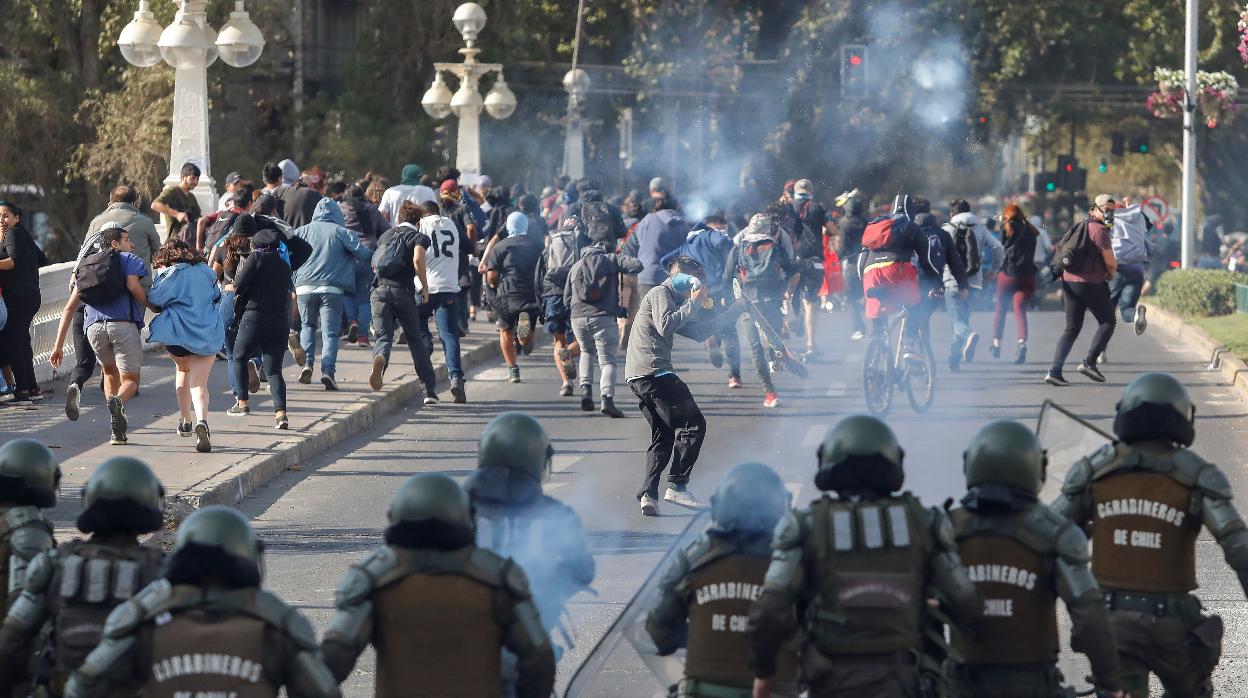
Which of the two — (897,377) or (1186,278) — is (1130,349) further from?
(897,377)

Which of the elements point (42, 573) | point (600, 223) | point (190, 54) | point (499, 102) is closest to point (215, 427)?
point (600, 223)

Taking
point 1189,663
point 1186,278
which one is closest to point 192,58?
point 1186,278

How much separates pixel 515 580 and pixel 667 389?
623 cm

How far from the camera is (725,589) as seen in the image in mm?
5008

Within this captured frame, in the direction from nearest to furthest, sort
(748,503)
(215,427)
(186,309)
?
(748,503) → (186,309) → (215,427)

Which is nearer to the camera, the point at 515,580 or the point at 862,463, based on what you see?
the point at 515,580

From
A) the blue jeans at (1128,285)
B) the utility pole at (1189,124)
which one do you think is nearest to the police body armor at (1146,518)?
the blue jeans at (1128,285)

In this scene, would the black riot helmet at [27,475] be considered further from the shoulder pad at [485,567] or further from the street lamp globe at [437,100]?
the street lamp globe at [437,100]

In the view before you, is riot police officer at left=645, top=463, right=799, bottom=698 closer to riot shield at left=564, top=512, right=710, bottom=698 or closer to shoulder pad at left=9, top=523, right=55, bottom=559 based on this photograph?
riot shield at left=564, top=512, right=710, bottom=698

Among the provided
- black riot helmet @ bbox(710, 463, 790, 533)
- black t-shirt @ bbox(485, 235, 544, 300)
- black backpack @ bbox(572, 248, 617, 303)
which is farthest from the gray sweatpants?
black riot helmet @ bbox(710, 463, 790, 533)

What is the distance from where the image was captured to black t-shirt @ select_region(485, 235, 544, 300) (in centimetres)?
1658

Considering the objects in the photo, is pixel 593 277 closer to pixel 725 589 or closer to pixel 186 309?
pixel 186 309

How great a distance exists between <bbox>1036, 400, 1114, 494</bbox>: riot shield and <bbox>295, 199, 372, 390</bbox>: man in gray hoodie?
33.9ft

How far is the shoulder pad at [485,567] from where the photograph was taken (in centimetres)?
457
